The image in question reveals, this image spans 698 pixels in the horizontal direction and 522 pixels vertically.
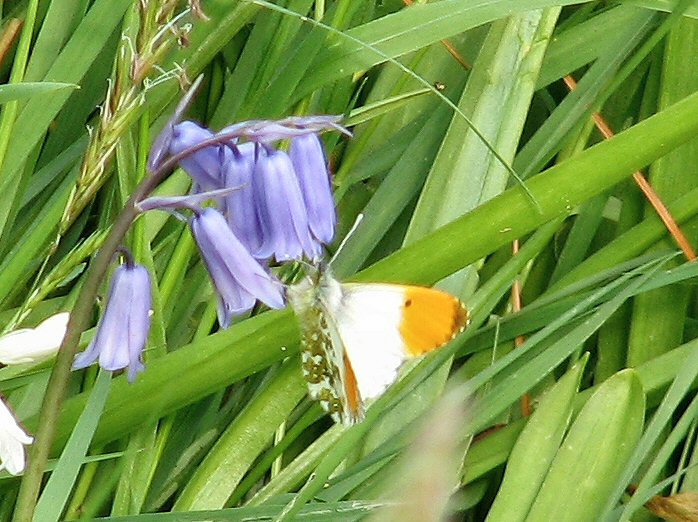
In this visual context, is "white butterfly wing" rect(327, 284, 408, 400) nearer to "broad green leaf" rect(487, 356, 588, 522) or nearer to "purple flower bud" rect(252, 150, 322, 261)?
"purple flower bud" rect(252, 150, 322, 261)

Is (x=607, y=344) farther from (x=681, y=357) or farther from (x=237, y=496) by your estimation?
(x=237, y=496)

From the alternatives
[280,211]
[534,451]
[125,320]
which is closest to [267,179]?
[280,211]

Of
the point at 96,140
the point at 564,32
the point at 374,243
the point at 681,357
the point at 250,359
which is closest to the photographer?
the point at 96,140

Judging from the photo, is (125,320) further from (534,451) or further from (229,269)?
(534,451)

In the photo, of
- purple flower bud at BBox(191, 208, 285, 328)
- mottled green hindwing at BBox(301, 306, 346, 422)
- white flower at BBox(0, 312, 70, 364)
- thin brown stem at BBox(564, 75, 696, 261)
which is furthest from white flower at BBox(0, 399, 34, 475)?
thin brown stem at BBox(564, 75, 696, 261)

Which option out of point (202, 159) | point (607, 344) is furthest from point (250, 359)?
point (607, 344)

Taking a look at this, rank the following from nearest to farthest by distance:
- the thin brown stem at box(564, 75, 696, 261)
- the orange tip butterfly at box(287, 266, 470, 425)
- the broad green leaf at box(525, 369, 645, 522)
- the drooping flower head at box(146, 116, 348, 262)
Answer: the drooping flower head at box(146, 116, 348, 262) < the orange tip butterfly at box(287, 266, 470, 425) < the broad green leaf at box(525, 369, 645, 522) < the thin brown stem at box(564, 75, 696, 261)
